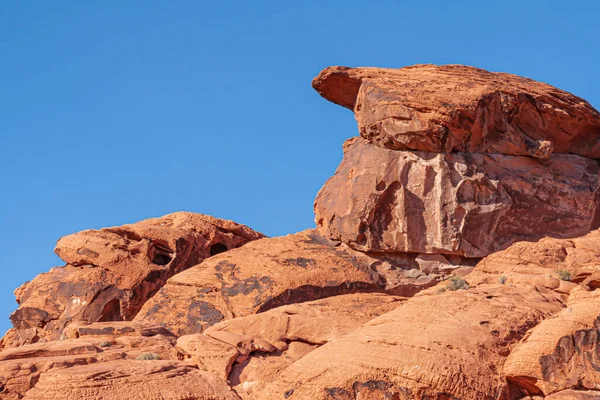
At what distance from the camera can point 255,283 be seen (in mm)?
21828

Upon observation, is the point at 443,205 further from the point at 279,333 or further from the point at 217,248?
the point at 217,248

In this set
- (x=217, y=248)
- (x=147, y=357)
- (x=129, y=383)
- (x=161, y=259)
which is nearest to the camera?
(x=129, y=383)

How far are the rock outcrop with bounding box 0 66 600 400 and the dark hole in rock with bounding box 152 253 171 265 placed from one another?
→ 0.07m

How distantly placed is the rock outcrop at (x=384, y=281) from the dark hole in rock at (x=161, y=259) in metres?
0.07

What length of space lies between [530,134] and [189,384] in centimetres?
1247

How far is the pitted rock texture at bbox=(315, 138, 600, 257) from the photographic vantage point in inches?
892

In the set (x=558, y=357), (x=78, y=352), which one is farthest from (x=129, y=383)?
(x=558, y=357)

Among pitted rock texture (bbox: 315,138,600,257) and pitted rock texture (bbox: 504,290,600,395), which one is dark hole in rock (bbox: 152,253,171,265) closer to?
pitted rock texture (bbox: 315,138,600,257)

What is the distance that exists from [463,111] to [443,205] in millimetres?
2416

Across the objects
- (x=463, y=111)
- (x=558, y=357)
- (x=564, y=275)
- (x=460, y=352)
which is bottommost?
(x=558, y=357)

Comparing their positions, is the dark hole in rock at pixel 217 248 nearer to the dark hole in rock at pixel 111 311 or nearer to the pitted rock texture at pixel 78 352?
the dark hole in rock at pixel 111 311

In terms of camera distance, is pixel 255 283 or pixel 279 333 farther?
pixel 255 283

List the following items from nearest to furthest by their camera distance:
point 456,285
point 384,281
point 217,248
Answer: point 456,285 < point 384,281 < point 217,248

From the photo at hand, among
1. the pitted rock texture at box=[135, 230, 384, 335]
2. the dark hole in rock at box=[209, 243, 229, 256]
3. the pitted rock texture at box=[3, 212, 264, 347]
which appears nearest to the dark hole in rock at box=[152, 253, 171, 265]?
the pitted rock texture at box=[3, 212, 264, 347]
